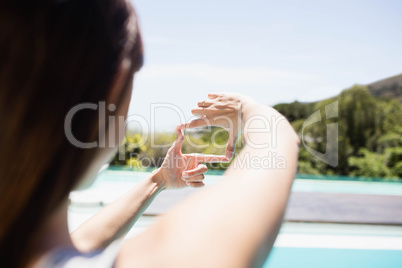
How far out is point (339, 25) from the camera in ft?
39.6

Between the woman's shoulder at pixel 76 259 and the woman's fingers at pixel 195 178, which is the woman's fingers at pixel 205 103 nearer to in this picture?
the woman's fingers at pixel 195 178

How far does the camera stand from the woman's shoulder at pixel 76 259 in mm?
341

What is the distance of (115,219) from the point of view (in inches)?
27.6

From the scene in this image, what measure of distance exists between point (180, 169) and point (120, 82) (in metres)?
0.53

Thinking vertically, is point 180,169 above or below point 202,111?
below

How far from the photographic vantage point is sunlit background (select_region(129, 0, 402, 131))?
1163cm

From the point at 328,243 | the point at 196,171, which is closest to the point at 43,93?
the point at 196,171

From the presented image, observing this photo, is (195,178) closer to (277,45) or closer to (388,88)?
(277,45)

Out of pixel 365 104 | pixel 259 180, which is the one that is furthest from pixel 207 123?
pixel 365 104

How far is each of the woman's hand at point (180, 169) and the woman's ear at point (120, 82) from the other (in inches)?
17.9

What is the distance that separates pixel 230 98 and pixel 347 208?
6.39 meters

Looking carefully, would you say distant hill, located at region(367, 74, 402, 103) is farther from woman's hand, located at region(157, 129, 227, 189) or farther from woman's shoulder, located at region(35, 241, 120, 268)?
woman's shoulder, located at region(35, 241, 120, 268)

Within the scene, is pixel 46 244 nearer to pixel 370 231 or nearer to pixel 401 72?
pixel 370 231

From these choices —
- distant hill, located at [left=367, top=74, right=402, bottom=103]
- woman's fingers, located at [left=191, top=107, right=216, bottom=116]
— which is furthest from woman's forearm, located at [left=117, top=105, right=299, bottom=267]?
distant hill, located at [left=367, top=74, right=402, bottom=103]
